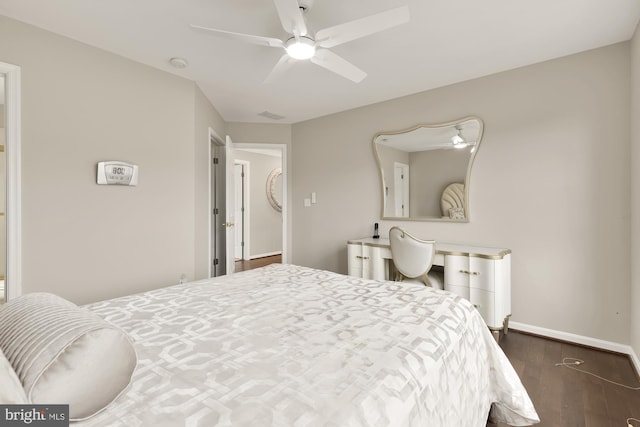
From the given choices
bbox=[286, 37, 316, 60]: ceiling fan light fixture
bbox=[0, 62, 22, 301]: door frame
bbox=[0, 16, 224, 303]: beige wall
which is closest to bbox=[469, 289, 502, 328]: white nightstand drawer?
bbox=[286, 37, 316, 60]: ceiling fan light fixture

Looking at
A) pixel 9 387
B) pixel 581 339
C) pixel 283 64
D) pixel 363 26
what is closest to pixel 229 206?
pixel 283 64

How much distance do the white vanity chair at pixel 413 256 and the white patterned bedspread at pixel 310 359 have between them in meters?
1.07

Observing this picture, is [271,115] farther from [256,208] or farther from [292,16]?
[256,208]

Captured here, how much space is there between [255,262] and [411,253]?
4243 millimetres

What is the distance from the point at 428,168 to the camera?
332 cm

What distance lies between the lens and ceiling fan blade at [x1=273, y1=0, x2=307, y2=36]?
154 centimetres

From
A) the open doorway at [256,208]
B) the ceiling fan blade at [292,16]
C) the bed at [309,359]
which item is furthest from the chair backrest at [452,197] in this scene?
the open doorway at [256,208]

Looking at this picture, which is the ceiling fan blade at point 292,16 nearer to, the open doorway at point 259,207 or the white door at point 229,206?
the white door at point 229,206

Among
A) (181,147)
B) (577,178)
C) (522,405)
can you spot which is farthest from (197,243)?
(577,178)

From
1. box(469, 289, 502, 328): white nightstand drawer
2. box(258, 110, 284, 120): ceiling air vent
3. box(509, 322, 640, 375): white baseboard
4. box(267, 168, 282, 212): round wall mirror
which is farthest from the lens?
box(267, 168, 282, 212): round wall mirror

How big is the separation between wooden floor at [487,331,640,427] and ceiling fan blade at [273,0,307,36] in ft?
7.72

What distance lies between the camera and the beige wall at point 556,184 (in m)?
2.39

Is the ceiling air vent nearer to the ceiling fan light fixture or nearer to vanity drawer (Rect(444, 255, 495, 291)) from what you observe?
the ceiling fan light fixture

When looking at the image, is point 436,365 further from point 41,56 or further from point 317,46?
point 41,56
